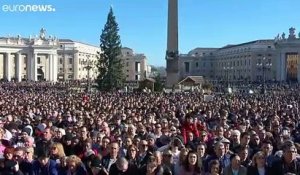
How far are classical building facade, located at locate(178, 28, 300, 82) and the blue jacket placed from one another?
294 ft

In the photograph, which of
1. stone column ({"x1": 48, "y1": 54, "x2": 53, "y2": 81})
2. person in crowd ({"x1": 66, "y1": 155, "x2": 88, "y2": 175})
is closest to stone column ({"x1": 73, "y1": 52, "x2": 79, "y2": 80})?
stone column ({"x1": 48, "y1": 54, "x2": 53, "y2": 81})

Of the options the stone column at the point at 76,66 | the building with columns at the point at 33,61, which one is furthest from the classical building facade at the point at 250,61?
the building with columns at the point at 33,61

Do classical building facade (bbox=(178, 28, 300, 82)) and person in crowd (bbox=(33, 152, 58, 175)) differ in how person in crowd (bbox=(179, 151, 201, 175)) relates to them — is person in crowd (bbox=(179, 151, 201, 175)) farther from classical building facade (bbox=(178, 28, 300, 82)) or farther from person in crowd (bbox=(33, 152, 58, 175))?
classical building facade (bbox=(178, 28, 300, 82))

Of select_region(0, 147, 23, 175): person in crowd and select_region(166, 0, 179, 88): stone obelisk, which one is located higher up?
select_region(166, 0, 179, 88): stone obelisk

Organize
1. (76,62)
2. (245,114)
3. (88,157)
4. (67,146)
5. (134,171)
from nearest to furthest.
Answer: (134,171)
(88,157)
(67,146)
(245,114)
(76,62)

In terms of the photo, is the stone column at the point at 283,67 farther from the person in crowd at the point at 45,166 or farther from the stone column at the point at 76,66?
the person in crowd at the point at 45,166

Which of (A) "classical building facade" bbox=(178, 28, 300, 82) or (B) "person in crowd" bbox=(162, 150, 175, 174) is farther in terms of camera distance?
(A) "classical building facade" bbox=(178, 28, 300, 82)

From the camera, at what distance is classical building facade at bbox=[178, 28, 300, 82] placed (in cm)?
11700

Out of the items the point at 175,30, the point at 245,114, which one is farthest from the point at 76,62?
the point at 245,114

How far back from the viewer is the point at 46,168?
325 inches

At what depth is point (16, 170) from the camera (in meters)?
7.89

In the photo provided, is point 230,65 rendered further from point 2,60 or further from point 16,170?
point 16,170

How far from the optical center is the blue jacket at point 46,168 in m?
8.22

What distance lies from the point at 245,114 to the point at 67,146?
36.4 ft
